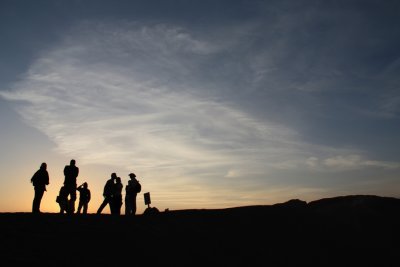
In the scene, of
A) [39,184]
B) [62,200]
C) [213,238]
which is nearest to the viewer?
[213,238]

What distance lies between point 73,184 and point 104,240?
6.13 metres

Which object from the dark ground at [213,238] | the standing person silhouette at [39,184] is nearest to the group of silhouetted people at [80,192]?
the standing person silhouette at [39,184]

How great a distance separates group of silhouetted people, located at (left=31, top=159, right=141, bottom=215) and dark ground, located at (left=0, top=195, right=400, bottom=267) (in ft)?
6.71

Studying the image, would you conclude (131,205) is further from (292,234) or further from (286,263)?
(286,263)

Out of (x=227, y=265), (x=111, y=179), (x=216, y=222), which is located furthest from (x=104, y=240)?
(x=111, y=179)

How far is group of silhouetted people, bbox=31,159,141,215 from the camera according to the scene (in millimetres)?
16969

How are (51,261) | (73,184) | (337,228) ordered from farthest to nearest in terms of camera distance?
(73,184) → (337,228) → (51,261)

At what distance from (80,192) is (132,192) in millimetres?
2671

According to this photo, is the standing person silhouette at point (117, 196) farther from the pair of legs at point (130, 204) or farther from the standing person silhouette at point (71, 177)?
the standing person silhouette at point (71, 177)

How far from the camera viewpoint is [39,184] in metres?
16.9

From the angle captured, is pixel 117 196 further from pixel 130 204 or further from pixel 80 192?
pixel 80 192

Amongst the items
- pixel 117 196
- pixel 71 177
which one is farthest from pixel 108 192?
pixel 71 177

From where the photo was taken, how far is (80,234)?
13.0 m

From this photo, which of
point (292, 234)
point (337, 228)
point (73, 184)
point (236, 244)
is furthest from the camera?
point (73, 184)
